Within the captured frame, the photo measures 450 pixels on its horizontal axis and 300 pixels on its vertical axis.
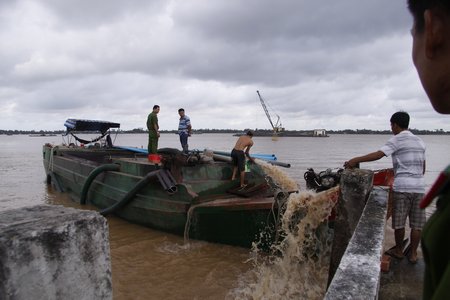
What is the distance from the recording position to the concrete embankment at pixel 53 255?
4.93ft

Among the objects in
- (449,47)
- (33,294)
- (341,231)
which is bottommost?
(341,231)

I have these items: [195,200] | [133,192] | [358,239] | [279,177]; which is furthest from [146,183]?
[358,239]

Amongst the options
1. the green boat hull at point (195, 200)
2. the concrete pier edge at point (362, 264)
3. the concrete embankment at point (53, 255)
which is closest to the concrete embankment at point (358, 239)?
the concrete pier edge at point (362, 264)

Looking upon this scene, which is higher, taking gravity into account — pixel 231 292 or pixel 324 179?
pixel 324 179

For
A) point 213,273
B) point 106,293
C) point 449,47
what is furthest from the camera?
point 213,273

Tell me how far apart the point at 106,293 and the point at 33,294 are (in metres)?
0.40

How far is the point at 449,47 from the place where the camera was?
2.75 feet

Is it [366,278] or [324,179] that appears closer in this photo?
[366,278]

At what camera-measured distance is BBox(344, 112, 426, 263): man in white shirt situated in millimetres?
4504

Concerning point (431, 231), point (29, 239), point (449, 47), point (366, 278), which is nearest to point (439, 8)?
point (449, 47)

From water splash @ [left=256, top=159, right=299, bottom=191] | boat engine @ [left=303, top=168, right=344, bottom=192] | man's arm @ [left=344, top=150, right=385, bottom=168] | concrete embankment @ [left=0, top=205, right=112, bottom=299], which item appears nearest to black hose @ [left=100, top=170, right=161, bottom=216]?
water splash @ [left=256, top=159, right=299, bottom=191]

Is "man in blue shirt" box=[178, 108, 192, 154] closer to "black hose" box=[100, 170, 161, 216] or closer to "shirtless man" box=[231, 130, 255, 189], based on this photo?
"black hose" box=[100, 170, 161, 216]

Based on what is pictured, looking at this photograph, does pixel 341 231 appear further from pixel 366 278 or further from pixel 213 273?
pixel 213 273

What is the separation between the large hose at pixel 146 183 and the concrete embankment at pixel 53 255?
18.8 ft
